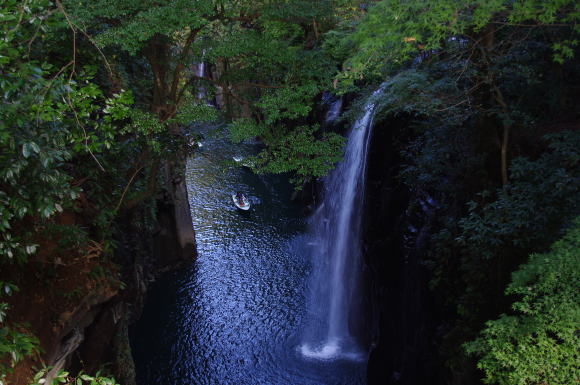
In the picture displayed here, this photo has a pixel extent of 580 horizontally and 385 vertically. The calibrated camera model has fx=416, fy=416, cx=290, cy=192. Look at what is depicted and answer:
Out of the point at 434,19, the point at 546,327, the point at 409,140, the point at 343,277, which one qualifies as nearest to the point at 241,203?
the point at 343,277

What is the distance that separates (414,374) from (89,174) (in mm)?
8579

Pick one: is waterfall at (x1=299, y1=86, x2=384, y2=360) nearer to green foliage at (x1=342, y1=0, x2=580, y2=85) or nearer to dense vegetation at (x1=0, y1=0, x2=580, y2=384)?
dense vegetation at (x1=0, y1=0, x2=580, y2=384)

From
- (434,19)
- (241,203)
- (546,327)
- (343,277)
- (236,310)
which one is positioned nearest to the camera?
(546,327)

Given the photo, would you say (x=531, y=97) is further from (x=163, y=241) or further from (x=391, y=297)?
(x=163, y=241)

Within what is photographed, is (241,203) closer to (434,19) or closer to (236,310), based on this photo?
(236,310)

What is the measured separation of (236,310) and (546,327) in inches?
457

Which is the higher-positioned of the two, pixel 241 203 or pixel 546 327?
pixel 241 203

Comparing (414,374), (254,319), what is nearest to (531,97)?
(414,374)

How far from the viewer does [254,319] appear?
14.3 metres

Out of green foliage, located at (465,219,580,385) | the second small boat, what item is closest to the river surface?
the second small boat

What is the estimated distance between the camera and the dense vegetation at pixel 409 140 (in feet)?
15.9

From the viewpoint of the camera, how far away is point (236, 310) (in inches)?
583

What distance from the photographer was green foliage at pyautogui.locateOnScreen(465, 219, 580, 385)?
440 centimetres

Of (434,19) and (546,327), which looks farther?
(434,19)
